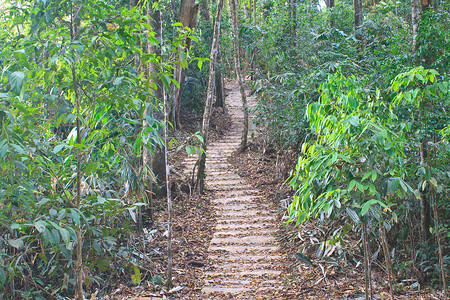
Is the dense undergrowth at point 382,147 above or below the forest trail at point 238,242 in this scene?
above

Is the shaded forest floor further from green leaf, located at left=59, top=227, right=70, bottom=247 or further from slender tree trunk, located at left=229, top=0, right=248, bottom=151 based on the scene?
green leaf, located at left=59, top=227, right=70, bottom=247

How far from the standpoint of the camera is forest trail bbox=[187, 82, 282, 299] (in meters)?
4.66

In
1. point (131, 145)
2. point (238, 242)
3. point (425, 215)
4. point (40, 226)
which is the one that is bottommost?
point (238, 242)

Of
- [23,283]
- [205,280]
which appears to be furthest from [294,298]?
[23,283]

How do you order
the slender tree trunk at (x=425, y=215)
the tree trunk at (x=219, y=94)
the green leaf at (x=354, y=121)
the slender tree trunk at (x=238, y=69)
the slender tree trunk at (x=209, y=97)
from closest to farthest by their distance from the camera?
1. the green leaf at (x=354, y=121)
2. the slender tree trunk at (x=425, y=215)
3. the slender tree trunk at (x=209, y=97)
4. the slender tree trunk at (x=238, y=69)
5. the tree trunk at (x=219, y=94)

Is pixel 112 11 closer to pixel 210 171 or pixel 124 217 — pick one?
pixel 124 217

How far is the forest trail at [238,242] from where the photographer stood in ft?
15.3

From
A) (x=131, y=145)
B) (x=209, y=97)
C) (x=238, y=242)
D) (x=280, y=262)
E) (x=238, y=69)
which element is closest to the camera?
(x=131, y=145)

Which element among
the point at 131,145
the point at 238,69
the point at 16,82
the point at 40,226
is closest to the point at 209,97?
the point at 238,69

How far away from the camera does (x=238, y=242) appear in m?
5.90

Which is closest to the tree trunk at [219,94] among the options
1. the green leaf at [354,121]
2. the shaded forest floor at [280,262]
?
the shaded forest floor at [280,262]

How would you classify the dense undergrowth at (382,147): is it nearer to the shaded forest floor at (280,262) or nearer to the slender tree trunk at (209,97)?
the shaded forest floor at (280,262)

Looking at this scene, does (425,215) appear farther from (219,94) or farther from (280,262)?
(219,94)

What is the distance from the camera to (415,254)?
4.09m
